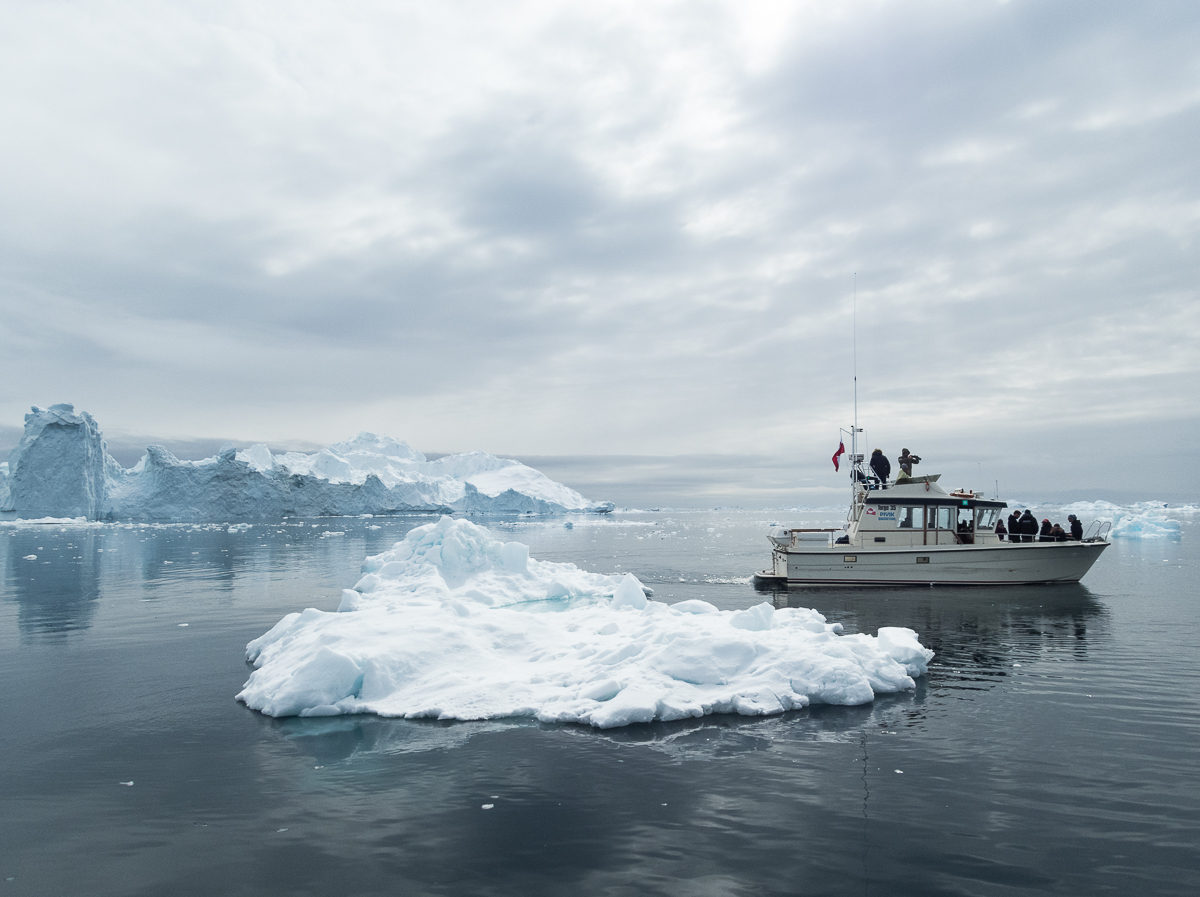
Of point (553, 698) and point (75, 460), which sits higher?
point (75, 460)

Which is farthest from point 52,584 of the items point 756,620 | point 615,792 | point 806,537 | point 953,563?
point 953,563

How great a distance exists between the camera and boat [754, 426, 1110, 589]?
24.5m

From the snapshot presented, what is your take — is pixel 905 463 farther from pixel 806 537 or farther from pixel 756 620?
pixel 756 620

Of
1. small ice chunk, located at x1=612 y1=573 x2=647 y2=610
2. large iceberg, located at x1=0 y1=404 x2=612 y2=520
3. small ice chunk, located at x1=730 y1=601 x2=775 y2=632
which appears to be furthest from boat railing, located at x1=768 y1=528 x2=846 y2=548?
large iceberg, located at x1=0 y1=404 x2=612 y2=520

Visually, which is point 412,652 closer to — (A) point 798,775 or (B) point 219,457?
(A) point 798,775

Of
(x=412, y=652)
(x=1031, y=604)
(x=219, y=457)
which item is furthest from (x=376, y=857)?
(x=219, y=457)

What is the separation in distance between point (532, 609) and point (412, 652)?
726 centimetres

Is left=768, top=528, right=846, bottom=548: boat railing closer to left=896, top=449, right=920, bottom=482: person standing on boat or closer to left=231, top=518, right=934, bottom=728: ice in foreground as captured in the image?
left=896, top=449, right=920, bottom=482: person standing on boat

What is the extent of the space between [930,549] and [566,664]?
18098 mm

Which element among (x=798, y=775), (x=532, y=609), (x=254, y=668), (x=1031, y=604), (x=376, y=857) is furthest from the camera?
(x=1031, y=604)

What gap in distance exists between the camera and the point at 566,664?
12.0m

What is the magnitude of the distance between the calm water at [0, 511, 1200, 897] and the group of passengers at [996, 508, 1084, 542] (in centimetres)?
1173

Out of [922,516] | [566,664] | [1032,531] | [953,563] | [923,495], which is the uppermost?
[923,495]

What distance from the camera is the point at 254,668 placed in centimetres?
1315
